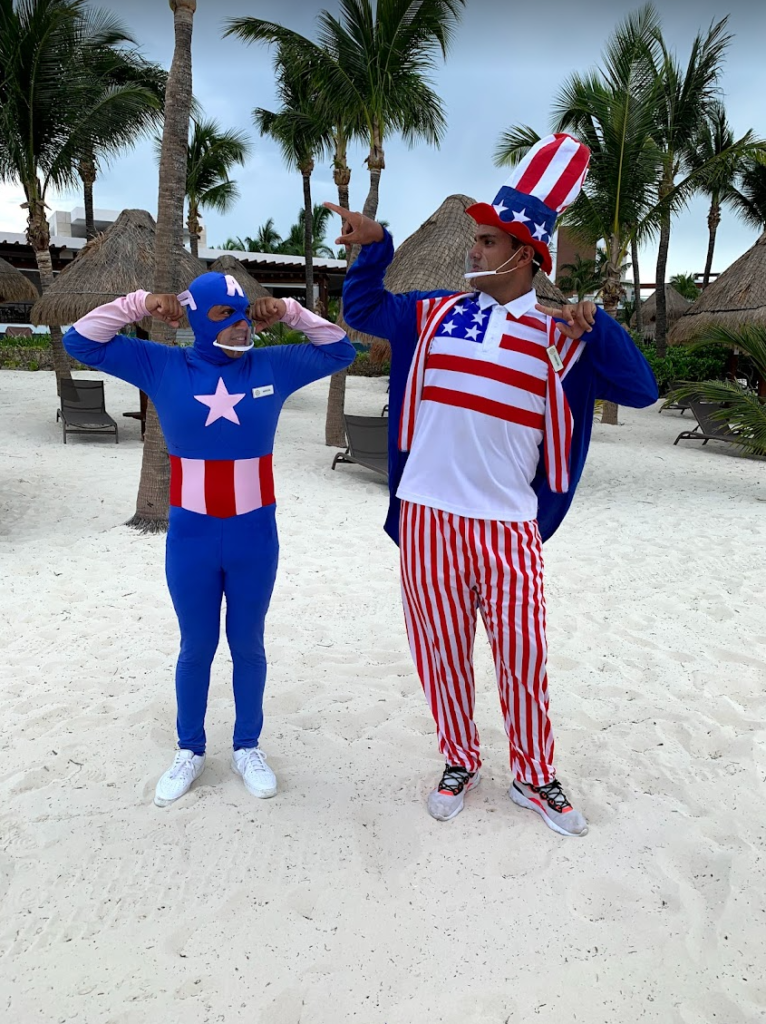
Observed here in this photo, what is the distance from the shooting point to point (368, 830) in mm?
2473

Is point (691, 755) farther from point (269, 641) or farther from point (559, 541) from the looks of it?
point (559, 541)

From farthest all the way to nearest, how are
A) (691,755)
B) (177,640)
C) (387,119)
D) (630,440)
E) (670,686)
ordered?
(630,440) < (387,119) < (177,640) < (670,686) < (691,755)

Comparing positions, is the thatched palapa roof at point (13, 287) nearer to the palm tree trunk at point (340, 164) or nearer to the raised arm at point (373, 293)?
the palm tree trunk at point (340, 164)

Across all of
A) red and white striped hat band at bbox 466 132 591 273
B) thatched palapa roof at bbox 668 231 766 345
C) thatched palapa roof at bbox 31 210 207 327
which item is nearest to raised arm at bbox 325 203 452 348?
red and white striped hat band at bbox 466 132 591 273

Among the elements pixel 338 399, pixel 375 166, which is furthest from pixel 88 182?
pixel 338 399

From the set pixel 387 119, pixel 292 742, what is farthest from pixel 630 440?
pixel 292 742

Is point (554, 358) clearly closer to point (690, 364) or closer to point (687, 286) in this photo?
point (690, 364)

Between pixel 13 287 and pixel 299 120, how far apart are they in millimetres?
6473

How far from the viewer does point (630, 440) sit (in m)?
12.5

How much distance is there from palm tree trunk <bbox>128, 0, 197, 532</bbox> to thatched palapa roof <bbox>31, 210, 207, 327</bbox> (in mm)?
4605

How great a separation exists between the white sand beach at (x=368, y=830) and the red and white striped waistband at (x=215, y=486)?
1047 mm

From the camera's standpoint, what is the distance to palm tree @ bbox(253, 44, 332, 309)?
32.8 feet

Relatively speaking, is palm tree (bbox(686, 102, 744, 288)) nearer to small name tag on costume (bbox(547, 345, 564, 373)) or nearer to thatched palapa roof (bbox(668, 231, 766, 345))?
thatched palapa roof (bbox(668, 231, 766, 345))

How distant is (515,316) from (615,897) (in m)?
1.76
